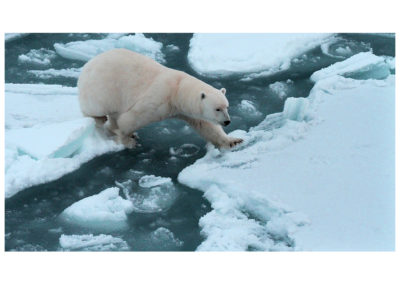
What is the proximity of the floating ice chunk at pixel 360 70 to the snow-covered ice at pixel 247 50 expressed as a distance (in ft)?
1.75

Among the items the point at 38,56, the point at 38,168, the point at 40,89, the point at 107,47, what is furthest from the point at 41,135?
the point at 107,47

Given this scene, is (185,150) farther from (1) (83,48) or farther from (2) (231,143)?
(1) (83,48)

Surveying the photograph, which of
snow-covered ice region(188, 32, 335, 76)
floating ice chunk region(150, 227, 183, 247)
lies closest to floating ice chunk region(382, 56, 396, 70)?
snow-covered ice region(188, 32, 335, 76)

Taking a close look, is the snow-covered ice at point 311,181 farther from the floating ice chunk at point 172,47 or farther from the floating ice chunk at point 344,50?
the floating ice chunk at point 172,47

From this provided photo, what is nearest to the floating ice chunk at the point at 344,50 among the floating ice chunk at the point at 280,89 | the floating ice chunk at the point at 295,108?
the floating ice chunk at the point at 280,89

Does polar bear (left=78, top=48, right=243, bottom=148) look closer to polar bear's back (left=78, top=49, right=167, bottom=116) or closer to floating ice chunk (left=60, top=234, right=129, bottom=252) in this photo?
polar bear's back (left=78, top=49, right=167, bottom=116)

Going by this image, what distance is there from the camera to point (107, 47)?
256 inches

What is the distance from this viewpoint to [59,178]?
12.7 ft

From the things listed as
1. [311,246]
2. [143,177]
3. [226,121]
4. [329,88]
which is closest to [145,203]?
[143,177]

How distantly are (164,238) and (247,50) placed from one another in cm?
384

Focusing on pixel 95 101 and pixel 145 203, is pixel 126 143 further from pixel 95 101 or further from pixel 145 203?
pixel 145 203

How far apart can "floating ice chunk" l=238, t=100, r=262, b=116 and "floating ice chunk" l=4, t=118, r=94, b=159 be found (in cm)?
168

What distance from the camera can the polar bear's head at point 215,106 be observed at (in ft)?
12.9

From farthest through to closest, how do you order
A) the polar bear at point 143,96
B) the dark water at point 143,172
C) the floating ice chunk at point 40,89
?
the floating ice chunk at point 40,89, the polar bear at point 143,96, the dark water at point 143,172
